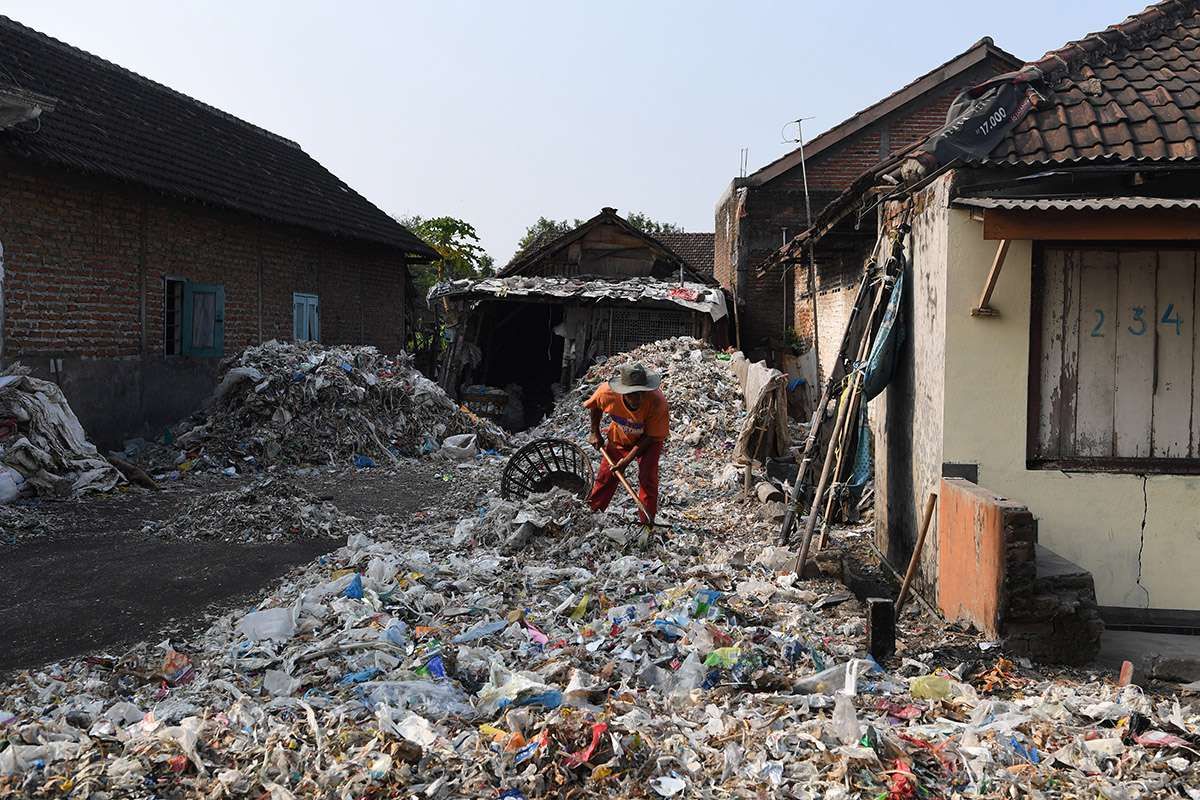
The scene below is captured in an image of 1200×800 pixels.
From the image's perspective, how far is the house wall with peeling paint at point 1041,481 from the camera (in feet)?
19.2

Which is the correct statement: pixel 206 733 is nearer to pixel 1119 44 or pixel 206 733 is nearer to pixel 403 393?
pixel 1119 44

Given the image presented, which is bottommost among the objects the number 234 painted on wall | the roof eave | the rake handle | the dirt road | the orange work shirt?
the dirt road

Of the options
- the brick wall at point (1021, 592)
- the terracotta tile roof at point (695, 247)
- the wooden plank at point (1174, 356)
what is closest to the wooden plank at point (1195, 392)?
the wooden plank at point (1174, 356)

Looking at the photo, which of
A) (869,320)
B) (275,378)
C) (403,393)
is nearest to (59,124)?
(275,378)

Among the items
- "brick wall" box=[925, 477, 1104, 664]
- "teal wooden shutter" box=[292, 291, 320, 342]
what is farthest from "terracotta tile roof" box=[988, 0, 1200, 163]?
"teal wooden shutter" box=[292, 291, 320, 342]

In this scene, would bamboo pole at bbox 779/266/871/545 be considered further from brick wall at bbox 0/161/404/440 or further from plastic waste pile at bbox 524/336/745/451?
brick wall at bbox 0/161/404/440

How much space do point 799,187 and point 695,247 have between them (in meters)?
12.6

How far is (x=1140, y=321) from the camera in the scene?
591cm

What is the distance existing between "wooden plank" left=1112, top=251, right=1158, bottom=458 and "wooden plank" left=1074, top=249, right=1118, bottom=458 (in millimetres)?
44

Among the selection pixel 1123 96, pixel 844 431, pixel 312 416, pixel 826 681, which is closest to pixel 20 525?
pixel 312 416

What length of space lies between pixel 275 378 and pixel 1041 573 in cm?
1095

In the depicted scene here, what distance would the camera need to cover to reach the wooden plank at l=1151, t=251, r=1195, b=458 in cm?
587

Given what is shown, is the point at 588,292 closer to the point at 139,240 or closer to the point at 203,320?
the point at 203,320

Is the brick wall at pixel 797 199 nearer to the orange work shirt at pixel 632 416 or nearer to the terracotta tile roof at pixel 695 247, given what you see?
the terracotta tile roof at pixel 695 247
